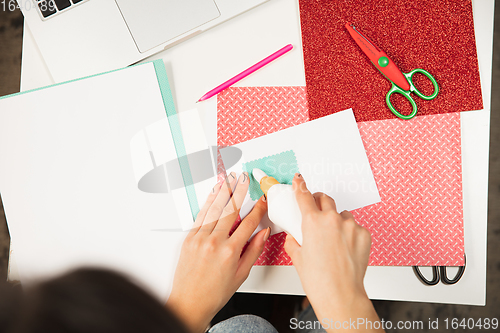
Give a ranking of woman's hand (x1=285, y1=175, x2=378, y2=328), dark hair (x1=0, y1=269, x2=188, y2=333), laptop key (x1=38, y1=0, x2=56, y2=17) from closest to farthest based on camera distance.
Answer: dark hair (x1=0, y1=269, x2=188, y2=333) < woman's hand (x1=285, y1=175, x2=378, y2=328) < laptop key (x1=38, y1=0, x2=56, y2=17)

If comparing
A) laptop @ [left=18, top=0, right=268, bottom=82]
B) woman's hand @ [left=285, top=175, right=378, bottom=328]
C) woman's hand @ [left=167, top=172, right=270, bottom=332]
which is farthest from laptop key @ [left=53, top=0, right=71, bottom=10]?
woman's hand @ [left=285, top=175, right=378, bottom=328]

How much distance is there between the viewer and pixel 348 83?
51 cm

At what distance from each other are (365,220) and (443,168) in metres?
0.16

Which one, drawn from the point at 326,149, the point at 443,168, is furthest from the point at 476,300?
the point at 326,149

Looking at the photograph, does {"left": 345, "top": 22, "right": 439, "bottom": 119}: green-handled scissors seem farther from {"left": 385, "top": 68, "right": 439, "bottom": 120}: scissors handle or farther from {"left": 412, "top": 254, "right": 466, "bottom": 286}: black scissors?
{"left": 412, "top": 254, "right": 466, "bottom": 286}: black scissors

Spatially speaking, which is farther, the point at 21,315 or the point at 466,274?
the point at 466,274

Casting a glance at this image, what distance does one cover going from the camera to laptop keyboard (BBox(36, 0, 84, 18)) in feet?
1.62

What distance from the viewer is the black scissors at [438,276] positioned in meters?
0.50

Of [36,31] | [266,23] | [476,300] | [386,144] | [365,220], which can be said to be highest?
[36,31]

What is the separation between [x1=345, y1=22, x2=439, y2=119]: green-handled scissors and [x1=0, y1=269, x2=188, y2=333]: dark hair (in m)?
0.47

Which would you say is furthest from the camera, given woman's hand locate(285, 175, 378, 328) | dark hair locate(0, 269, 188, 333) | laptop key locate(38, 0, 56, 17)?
laptop key locate(38, 0, 56, 17)

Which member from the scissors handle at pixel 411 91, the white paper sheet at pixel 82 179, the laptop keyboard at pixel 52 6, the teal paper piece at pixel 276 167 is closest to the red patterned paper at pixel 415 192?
the scissors handle at pixel 411 91

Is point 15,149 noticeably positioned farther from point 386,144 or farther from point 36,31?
point 386,144

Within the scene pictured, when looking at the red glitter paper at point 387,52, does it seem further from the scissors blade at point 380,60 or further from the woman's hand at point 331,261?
the woman's hand at point 331,261
